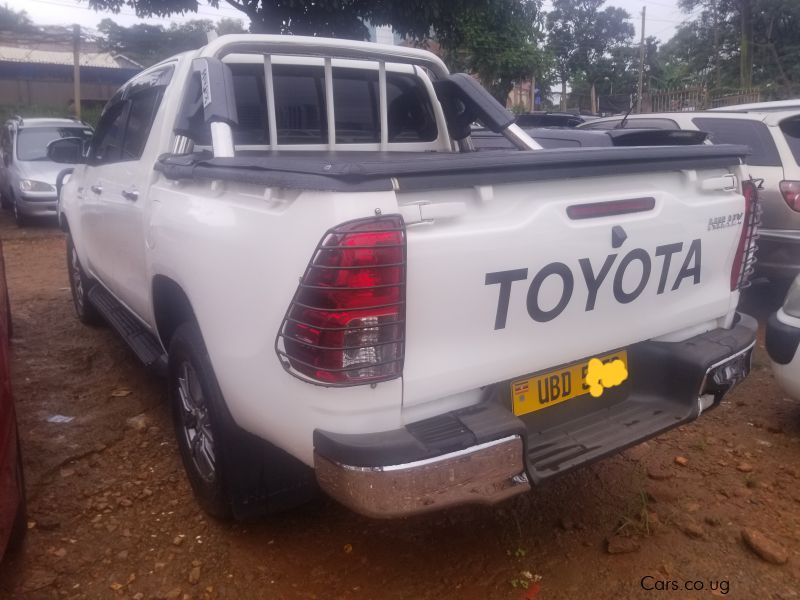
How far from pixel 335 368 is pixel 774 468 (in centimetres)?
254

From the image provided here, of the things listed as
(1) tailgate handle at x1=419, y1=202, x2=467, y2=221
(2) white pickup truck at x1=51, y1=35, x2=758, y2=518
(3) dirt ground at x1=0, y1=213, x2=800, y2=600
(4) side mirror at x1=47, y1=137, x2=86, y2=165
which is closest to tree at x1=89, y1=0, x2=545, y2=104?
(4) side mirror at x1=47, y1=137, x2=86, y2=165

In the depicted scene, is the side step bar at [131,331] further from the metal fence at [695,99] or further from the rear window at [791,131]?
the metal fence at [695,99]

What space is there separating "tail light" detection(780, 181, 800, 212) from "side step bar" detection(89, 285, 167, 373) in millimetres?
4708

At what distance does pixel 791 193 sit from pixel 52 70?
29407 millimetres

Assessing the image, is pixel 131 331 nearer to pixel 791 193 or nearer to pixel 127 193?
pixel 127 193

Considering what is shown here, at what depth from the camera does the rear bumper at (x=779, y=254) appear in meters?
5.21

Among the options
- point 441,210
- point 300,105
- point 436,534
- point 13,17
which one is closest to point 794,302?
point 436,534

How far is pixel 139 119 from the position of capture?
377cm

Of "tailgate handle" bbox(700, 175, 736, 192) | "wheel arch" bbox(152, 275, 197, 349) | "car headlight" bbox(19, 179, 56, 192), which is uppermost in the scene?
"car headlight" bbox(19, 179, 56, 192)

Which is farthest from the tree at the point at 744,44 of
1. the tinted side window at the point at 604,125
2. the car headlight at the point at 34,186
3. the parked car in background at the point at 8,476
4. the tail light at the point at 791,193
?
the parked car in background at the point at 8,476

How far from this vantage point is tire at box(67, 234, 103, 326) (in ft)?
17.0

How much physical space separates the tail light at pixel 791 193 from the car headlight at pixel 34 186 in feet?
33.1

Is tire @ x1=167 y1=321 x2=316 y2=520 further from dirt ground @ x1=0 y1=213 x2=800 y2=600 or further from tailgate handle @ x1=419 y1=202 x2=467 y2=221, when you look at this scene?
tailgate handle @ x1=419 y1=202 x2=467 y2=221

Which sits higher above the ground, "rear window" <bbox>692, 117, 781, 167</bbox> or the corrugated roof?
the corrugated roof
